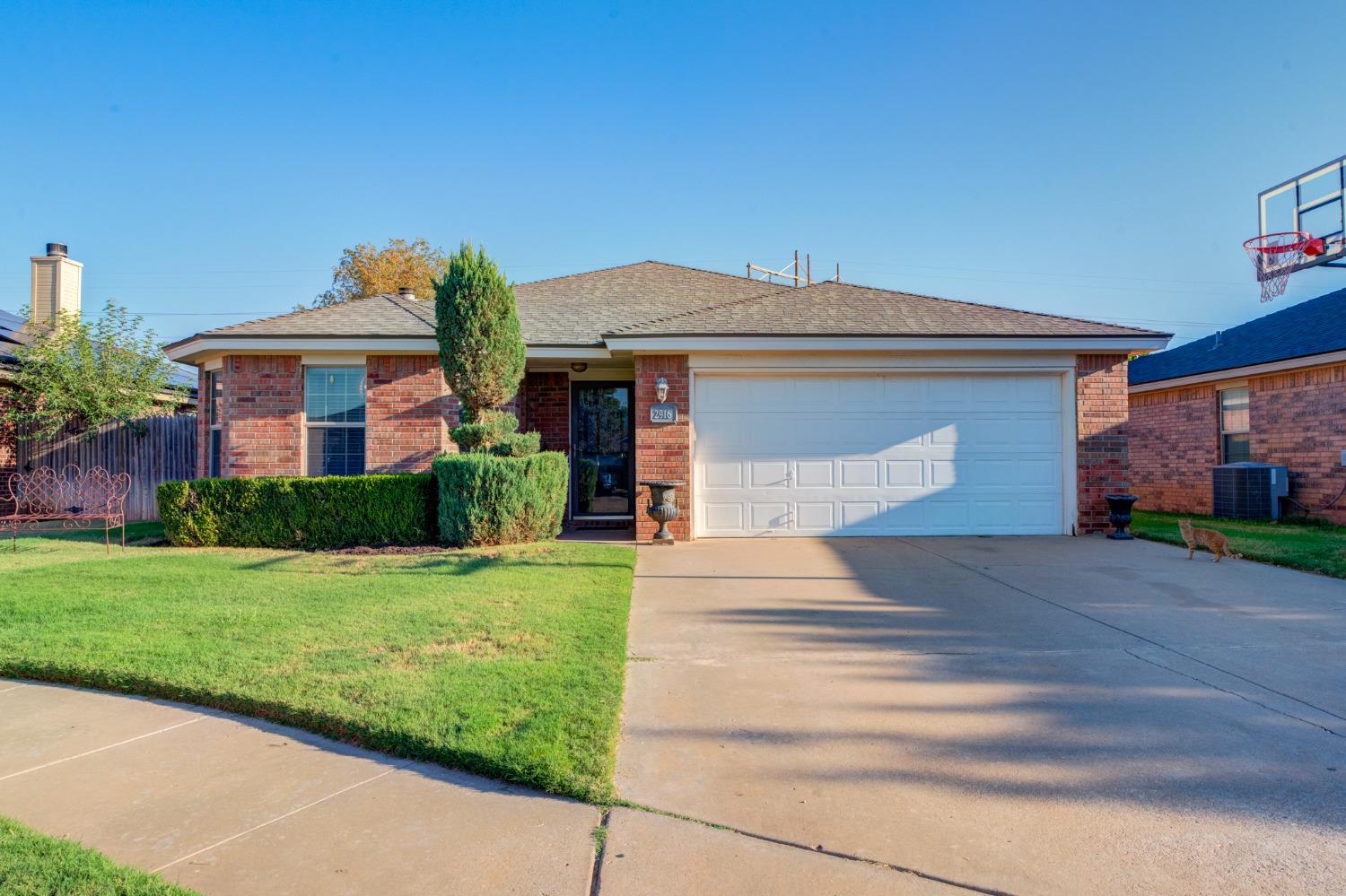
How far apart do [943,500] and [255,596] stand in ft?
29.0

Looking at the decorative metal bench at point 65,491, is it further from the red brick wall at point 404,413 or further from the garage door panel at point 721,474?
the garage door panel at point 721,474

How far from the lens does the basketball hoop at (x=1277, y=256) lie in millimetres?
11477

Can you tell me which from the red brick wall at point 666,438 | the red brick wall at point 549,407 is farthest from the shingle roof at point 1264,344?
the red brick wall at point 549,407

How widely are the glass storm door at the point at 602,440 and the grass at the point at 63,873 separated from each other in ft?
34.5

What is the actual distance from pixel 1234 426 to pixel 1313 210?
14.3 feet

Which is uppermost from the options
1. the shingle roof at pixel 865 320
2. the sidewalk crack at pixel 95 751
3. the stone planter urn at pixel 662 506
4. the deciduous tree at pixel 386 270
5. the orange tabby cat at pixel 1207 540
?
the deciduous tree at pixel 386 270

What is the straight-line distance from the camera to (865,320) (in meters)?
11.1

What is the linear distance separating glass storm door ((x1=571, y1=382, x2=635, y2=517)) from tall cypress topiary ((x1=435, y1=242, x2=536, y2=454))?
3028 mm

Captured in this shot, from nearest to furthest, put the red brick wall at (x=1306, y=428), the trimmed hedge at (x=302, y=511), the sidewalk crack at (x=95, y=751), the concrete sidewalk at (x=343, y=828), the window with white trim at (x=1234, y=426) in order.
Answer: the concrete sidewalk at (x=343, y=828) → the sidewalk crack at (x=95, y=751) → the trimmed hedge at (x=302, y=511) → the red brick wall at (x=1306, y=428) → the window with white trim at (x=1234, y=426)

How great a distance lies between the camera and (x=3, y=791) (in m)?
3.02

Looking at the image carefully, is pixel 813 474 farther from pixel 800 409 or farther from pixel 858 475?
pixel 800 409

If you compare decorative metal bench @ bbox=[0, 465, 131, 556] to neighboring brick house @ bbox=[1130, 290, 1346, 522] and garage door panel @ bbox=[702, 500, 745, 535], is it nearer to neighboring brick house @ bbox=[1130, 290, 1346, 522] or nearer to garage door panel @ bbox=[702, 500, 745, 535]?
garage door panel @ bbox=[702, 500, 745, 535]

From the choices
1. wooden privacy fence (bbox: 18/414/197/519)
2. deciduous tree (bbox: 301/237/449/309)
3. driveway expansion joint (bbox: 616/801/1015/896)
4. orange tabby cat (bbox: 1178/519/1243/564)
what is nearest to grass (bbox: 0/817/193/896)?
driveway expansion joint (bbox: 616/801/1015/896)

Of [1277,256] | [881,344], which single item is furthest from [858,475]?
[1277,256]
